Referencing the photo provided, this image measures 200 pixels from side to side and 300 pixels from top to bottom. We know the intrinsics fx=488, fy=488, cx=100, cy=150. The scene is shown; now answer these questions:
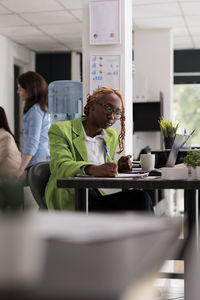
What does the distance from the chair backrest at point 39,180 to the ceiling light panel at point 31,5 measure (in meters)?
4.31

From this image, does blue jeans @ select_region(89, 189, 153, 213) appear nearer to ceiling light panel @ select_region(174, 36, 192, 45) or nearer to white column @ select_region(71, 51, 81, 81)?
ceiling light panel @ select_region(174, 36, 192, 45)

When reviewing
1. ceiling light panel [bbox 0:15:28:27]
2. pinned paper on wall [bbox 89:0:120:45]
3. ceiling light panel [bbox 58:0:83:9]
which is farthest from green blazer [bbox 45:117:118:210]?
ceiling light panel [bbox 0:15:28:27]

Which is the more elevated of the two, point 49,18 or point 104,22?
point 49,18

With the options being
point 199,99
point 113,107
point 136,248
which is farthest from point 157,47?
point 136,248

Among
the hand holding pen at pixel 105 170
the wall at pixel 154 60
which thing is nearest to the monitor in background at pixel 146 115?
the wall at pixel 154 60

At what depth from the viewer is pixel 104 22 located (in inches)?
179

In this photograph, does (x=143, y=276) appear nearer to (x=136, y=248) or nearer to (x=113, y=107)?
(x=136, y=248)

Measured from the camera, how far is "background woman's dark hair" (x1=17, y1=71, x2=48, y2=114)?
164 inches

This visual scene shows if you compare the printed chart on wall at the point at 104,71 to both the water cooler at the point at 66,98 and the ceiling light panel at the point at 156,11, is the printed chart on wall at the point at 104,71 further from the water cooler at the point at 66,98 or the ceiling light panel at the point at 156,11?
the ceiling light panel at the point at 156,11

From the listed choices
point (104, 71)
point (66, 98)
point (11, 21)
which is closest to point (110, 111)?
point (104, 71)

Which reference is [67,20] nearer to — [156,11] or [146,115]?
[156,11]

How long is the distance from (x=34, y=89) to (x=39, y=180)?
185 centimetres

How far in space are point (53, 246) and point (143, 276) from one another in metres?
0.07

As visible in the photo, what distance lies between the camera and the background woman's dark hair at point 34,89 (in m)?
4.17
